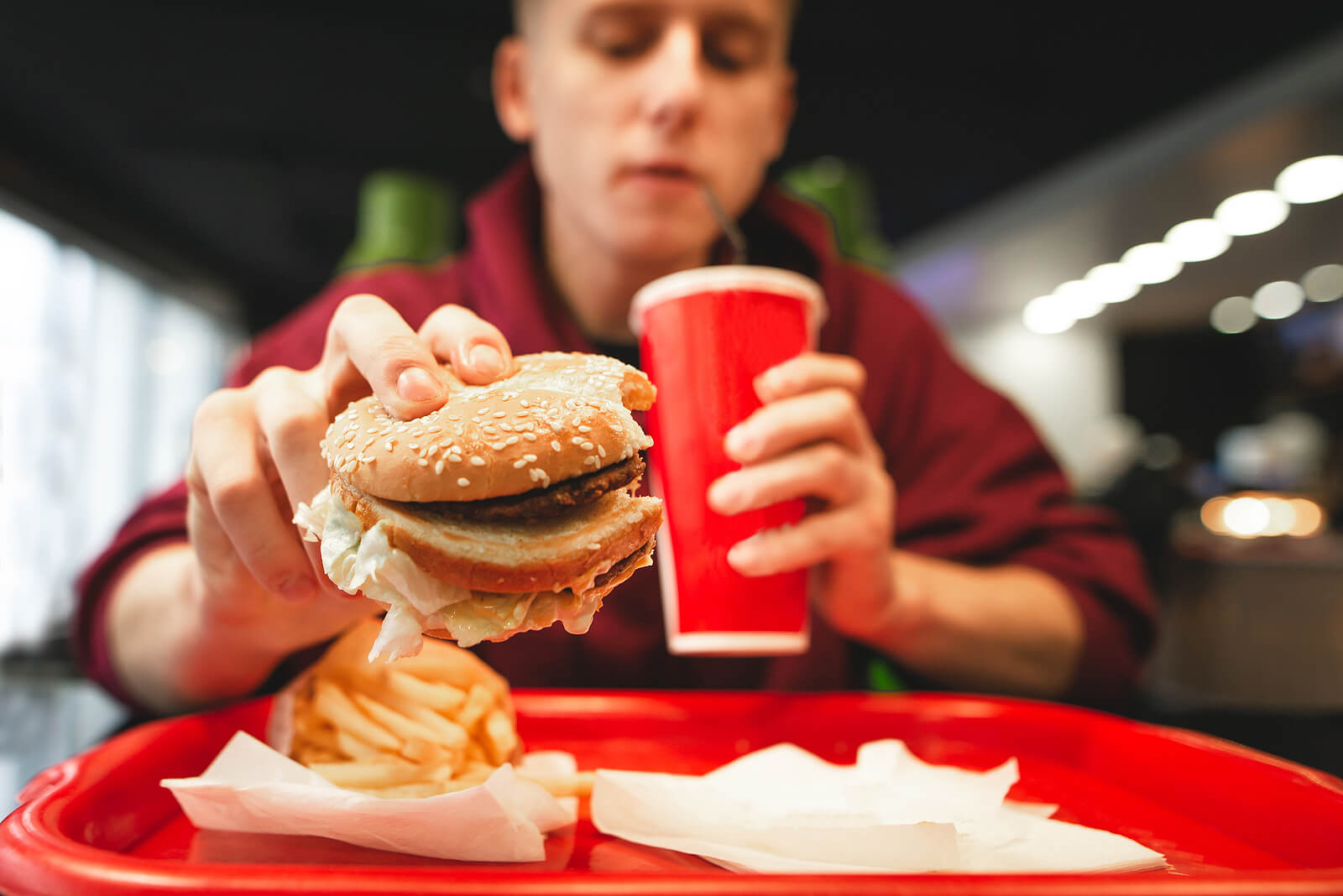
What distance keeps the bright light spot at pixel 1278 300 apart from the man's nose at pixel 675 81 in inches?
323

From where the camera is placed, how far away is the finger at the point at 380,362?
61 centimetres

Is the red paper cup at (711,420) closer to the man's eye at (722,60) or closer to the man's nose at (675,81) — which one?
the man's nose at (675,81)

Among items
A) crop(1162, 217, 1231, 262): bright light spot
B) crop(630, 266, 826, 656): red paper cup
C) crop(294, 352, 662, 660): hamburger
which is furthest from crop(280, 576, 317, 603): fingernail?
crop(1162, 217, 1231, 262): bright light spot

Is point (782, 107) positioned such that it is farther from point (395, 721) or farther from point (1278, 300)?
point (1278, 300)

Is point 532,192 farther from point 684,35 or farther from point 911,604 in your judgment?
point 911,604

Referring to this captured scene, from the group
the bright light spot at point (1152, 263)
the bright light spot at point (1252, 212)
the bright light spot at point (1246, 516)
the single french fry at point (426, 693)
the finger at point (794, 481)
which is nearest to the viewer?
the single french fry at point (426, 693)

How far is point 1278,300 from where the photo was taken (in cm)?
809

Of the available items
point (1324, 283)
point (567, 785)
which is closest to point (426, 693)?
point (567, 785)

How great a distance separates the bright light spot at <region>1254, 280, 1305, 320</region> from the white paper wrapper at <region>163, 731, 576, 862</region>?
8.91m

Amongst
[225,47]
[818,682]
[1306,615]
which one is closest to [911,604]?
[818,682]

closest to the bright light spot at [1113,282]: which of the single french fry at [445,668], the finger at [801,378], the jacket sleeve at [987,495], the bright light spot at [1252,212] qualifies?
the bright light spot at [1252,212]

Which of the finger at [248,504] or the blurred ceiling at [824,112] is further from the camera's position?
the blurred ceiling at [824,112]

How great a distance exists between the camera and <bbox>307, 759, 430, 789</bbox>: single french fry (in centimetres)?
80

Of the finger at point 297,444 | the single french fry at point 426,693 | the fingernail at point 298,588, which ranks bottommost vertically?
the single french fry at point 426,693
